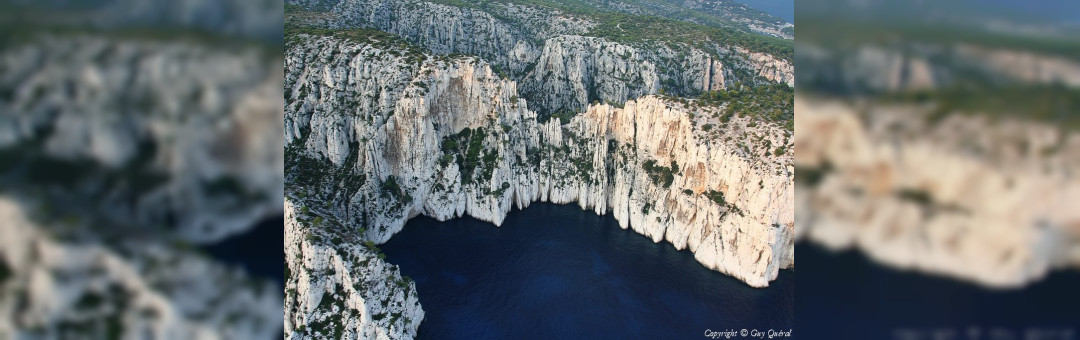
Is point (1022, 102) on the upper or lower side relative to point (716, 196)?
upper

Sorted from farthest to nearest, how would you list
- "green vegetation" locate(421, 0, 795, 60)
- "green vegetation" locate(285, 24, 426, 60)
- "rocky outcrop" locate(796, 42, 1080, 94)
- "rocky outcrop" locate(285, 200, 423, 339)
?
1. "green vegetation" locate(421, 0, 795, 60)
2. "green vegetation" locate(285, 24, 426, 60)
3. "rocky outcrop" locate(285, 200, 423, 339)
4. "rocky outcrop" locate(796, 42, 1080, 94)

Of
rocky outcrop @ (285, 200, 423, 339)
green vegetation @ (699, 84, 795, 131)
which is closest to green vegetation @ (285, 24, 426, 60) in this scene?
rocky outcrop @ (285, 200, 423, 339)

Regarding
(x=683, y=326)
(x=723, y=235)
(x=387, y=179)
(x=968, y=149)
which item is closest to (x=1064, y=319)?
(x=968, y=149)

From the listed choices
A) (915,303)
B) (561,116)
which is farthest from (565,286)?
(915,303)

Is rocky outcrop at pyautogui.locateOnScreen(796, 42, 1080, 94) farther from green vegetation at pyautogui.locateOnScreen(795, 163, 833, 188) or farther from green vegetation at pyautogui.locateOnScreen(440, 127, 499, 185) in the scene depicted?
green vegetation at pyautogui.locateOnScreen(440, 127, 499, 185)

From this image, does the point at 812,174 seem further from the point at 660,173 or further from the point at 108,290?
the point at 660,173

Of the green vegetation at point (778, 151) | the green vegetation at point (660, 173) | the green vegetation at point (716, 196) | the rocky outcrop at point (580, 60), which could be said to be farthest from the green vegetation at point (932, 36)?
the rocky outcrop at point (580, 60)
